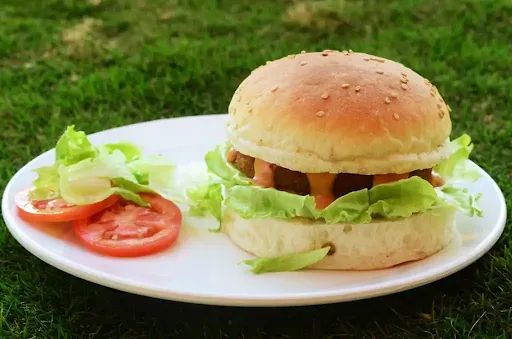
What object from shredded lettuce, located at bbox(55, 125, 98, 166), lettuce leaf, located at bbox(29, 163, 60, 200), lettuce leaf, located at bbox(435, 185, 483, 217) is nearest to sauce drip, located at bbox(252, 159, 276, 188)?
lettuce leaf, located at bbox(435, 185, 483, 217)

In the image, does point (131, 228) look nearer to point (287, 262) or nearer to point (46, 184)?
point (46, 184)

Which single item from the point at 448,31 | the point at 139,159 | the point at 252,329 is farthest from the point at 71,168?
the point at 448,31

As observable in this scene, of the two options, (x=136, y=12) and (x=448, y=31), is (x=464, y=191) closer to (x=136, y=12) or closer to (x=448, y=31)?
(x=448, y=31)

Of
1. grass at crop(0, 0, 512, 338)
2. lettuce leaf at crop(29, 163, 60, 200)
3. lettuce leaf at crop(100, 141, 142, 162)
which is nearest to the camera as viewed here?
grass at crop(0, 0, 512, 338)

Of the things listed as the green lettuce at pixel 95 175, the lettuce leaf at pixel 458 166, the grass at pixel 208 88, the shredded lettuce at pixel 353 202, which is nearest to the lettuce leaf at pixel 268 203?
the shredded lettuce at pixel 353 202

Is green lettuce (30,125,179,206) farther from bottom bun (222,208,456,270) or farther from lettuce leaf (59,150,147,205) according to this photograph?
bottom bun (222,208,456,270)

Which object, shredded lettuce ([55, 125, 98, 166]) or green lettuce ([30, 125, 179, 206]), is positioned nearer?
green lettuce ([30, 125, 179, 206])

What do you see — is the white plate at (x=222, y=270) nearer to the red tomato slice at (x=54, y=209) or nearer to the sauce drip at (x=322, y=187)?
the red tomato slice at (x=54, y=209)

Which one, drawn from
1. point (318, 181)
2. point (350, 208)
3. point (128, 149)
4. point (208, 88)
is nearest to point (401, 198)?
point (350, 208)
